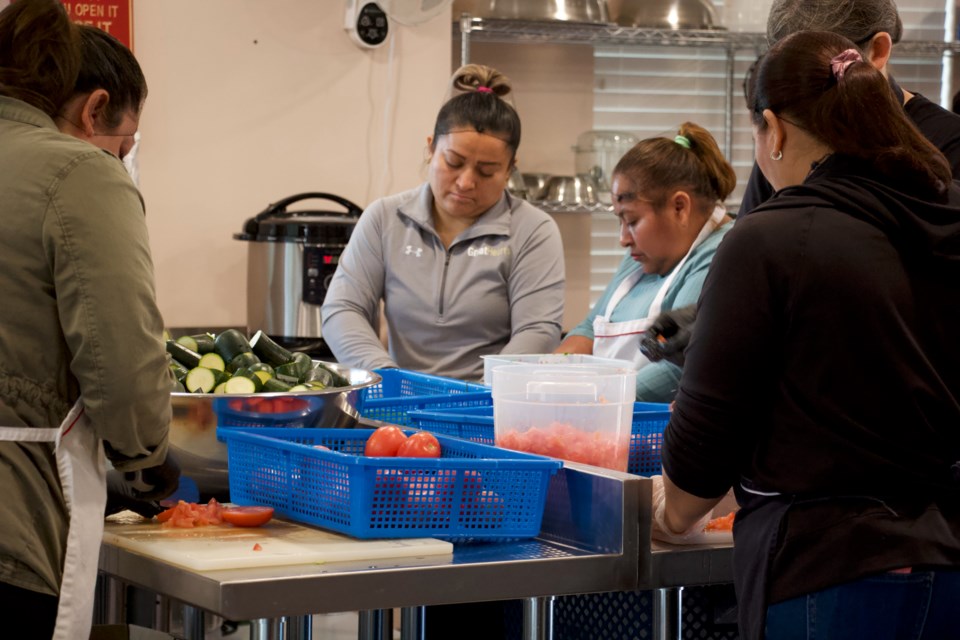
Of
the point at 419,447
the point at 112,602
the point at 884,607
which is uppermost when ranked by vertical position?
the point at 419,447

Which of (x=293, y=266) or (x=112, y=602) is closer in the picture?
(x=112, y=602)

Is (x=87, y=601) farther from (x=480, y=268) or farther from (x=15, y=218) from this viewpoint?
(x=480, y=268)

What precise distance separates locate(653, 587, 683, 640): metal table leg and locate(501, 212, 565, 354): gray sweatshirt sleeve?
1.28m

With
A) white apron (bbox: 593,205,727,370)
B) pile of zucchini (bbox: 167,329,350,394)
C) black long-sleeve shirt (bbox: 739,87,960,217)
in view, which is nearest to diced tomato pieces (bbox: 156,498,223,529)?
pile of zucchini (bbox: 167,329,350,394)

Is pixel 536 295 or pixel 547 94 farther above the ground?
pixel 547 94

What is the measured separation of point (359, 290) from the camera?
342 cm

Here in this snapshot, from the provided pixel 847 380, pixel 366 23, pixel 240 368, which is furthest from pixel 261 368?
pixel 366 23

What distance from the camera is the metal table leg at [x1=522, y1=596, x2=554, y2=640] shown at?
1.99 m

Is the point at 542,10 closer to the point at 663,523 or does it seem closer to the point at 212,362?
the point at 212,362

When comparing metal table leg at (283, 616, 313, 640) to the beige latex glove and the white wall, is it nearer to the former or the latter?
the beige latex glove

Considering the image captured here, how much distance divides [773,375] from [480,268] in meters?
1.77

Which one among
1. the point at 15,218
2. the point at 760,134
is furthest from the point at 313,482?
the point at 760,134

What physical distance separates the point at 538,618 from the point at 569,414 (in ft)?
1.09

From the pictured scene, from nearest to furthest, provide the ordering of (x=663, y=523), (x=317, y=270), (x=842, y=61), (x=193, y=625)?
(x=842, y=61), (x=663, y=523), (x=193, y=625), (x=317, y=270)
